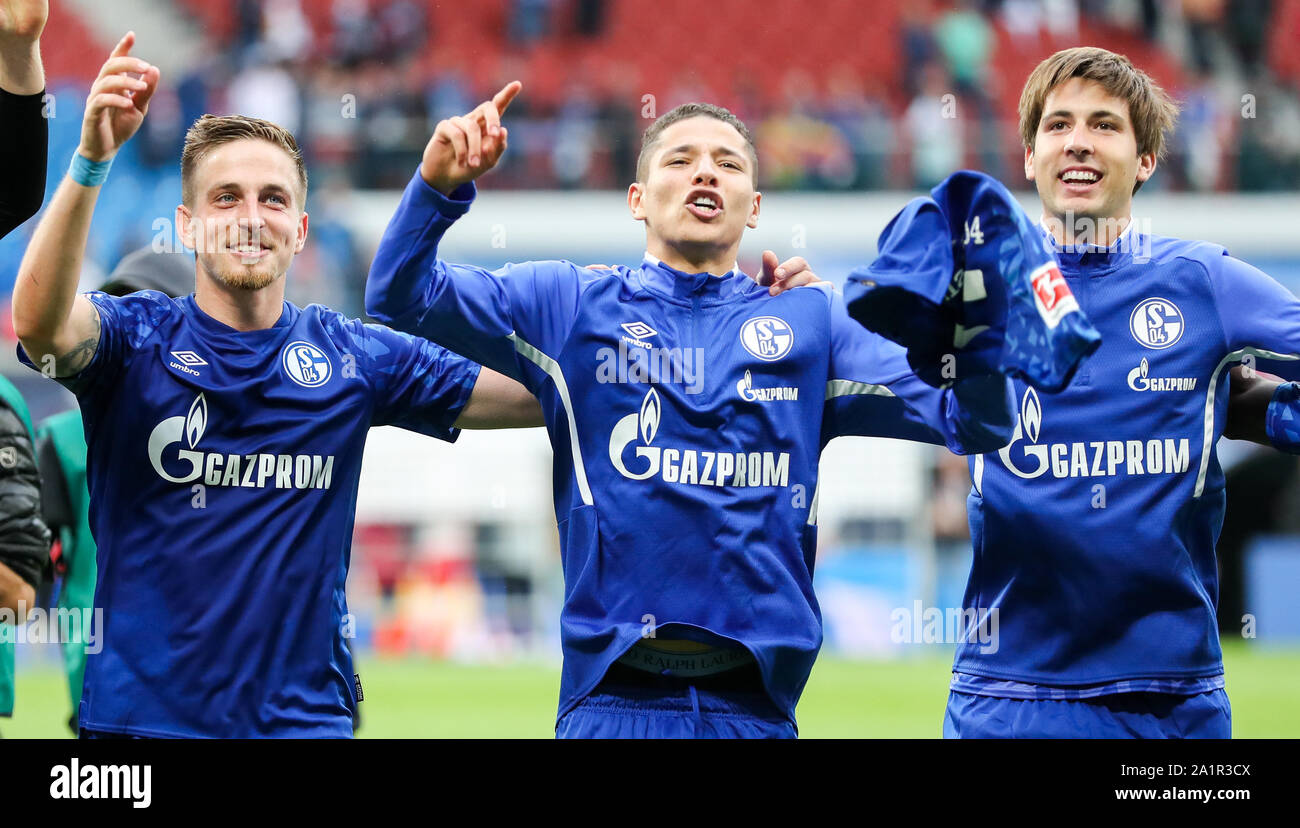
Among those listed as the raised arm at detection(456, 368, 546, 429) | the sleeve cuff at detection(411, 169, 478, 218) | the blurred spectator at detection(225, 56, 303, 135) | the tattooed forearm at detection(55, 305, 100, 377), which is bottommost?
the raised arm at detection(456, 368, 546, 429)

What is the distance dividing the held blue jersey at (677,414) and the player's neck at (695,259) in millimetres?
35

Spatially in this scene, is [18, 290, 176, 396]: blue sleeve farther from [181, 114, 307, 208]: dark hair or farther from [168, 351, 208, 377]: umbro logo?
[181, 114, 307, 208]: dark hair

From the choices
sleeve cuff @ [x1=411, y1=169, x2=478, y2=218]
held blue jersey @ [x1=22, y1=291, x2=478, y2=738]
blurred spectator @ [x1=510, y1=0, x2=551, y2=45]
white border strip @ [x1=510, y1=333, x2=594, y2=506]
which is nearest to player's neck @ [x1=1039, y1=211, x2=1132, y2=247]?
white border strip @ [x1=510, y1=333, x2=594, y2=506]

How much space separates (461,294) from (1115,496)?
181 centimetres

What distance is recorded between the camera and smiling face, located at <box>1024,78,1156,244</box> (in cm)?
402

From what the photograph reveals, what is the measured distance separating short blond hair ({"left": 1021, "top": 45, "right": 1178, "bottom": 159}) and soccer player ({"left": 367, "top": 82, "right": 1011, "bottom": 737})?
0.85 m

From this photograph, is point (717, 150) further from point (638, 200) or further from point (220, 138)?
point (220, 138)

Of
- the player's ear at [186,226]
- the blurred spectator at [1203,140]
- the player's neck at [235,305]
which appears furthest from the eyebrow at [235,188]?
the blurred spectator at [1203,140]

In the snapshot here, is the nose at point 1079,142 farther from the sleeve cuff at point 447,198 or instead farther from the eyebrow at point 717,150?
the sleeve cuff at point 447,198

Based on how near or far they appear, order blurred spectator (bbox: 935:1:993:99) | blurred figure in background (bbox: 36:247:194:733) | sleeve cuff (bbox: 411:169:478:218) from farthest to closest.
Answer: blurred spectator (bbox: 935:1:993:99) < blurred figure in background (bbox: 36:247:194:733) < sleeve cuff (bbox: 411:169:478:218)

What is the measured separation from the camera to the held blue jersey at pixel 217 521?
12.0 ft
